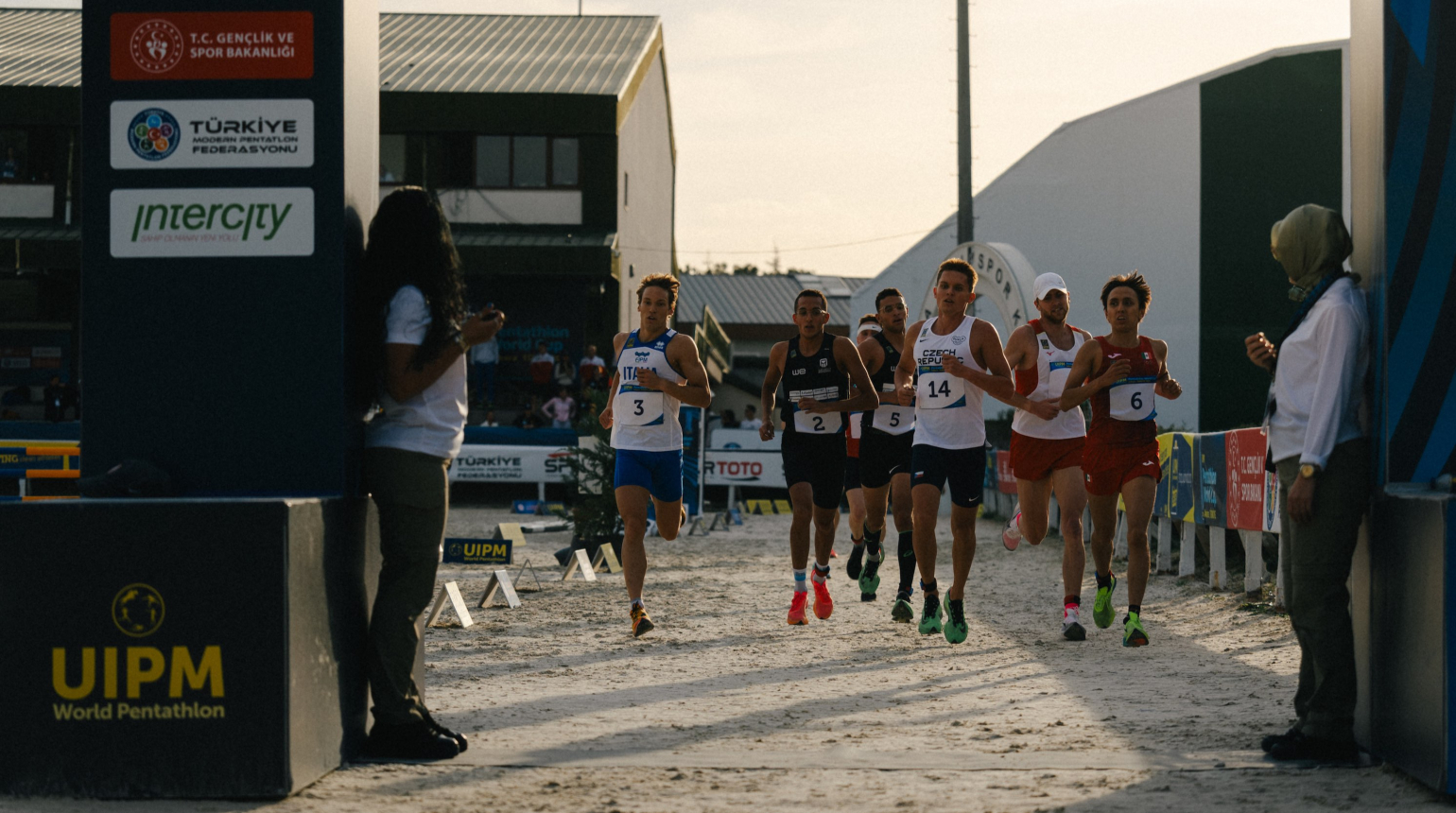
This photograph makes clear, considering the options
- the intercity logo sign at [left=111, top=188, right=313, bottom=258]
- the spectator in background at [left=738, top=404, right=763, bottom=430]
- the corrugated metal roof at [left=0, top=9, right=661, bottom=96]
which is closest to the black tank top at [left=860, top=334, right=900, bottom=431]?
the intercity logo sign at [left=111, top=188, right=313, bottom=258]

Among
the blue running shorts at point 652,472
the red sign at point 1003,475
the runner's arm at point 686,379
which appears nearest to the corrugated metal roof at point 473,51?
the red sign at point 1003,475

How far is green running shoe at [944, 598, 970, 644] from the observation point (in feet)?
26.8

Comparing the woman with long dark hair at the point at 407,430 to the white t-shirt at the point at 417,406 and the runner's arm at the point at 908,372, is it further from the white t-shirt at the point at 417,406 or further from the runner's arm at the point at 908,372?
the runner's arm at the point at 908,372

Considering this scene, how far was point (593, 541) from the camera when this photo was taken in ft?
44.7

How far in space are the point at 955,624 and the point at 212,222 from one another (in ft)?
16.3

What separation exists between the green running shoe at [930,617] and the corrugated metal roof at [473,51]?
907 inches

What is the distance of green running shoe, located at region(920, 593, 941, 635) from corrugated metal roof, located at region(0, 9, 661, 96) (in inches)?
907

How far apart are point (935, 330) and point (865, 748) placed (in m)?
3.84

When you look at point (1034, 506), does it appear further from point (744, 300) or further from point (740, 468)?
point (744, 300)

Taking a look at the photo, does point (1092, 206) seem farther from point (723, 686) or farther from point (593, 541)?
point (723, 686)

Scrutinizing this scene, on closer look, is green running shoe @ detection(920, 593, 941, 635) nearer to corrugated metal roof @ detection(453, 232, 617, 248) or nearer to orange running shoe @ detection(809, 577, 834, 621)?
orange running shoe @ detection(809, 577, 834, 621)

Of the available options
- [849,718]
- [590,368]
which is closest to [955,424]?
[849,718]

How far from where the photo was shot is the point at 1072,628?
8500 mm

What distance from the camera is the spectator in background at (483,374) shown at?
91.8 feet
